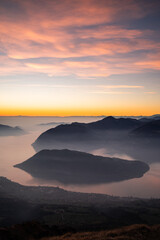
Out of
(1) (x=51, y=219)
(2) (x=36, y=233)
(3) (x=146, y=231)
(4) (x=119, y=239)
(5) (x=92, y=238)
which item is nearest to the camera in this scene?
(4) (x=119, y=239)

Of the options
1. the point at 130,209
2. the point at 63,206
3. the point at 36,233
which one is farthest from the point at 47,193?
the point at 36,233

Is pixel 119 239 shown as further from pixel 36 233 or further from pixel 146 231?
pixel 36 233

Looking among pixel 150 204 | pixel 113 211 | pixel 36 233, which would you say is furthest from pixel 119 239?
pixel 150 204

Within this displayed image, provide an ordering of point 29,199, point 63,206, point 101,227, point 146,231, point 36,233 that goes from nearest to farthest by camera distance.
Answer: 1. point 146,231
2. point 36,233
3. point 101,227
4. point 63,206
5. point 29,199

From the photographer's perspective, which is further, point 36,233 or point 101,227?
point 101,227

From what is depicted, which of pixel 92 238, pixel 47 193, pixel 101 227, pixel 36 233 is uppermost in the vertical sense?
pixel 92 238

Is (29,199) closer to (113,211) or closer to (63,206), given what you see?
(63,206)

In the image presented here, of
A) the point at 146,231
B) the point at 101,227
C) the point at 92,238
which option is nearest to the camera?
the point at 92,238

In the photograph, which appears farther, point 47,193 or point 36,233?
point 47,193

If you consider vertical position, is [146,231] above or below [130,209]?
above
